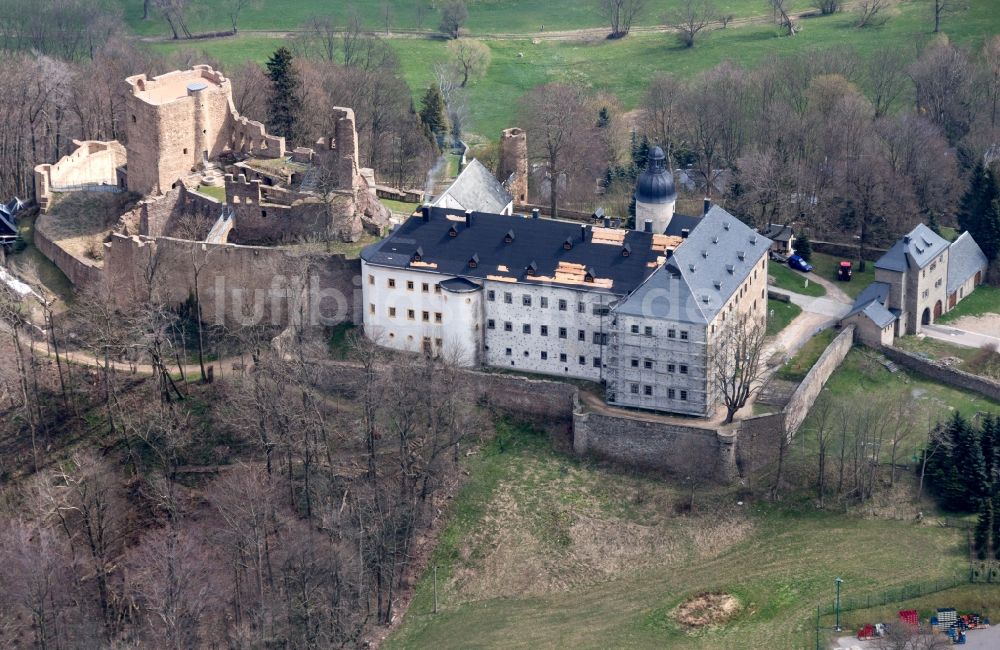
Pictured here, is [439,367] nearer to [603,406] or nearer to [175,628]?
[603,406]

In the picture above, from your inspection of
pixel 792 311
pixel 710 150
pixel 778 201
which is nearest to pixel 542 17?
A: pixel 710 150

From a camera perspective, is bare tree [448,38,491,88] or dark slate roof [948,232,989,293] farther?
bare tree [448,38,491,88]

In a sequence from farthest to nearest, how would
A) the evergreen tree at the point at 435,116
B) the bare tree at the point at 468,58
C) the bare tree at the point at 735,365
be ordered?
the bare tree at the point at 468,58 → the evergreen tree at the point at 435,116 → the bare tree at the point at 735,365

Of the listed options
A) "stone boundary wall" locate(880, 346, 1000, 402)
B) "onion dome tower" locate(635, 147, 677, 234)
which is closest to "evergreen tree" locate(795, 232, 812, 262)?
"stone boundary wall" locate(880, 346, 1000, 402)

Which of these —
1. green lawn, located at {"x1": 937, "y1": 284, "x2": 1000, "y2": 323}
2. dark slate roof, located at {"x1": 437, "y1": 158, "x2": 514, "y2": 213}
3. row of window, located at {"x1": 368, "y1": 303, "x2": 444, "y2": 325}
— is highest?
dark slate roof, located at {"x1": 437, "y1": 158, "x2": 514, "y2": 213}

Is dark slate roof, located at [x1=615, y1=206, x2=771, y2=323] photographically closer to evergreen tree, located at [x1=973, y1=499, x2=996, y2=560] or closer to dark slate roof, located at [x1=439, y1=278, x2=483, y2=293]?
dark slate roof, located at [x1=439, y1=278, x2=483, y2=293]

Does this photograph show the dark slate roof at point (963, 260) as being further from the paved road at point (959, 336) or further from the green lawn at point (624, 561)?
the green lawn at point (624, 561)

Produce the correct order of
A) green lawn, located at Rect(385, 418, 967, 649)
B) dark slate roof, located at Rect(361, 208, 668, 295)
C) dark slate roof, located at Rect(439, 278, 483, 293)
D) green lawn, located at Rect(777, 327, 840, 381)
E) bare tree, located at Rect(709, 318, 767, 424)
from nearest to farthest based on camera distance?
green lawn, located at Rect(385, 418, 967, 649)
bare tree, located at Rect(709, 318, 767, 424)
dark slate roof, located at Rect(361, 208, 668, 295)
dark slate roof, located at Rect(439, 278, 483, 293)
green lawn, located at Rect(777, 327, 840, 381)

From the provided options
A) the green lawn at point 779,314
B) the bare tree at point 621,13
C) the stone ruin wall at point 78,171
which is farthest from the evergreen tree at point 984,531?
the bare tree at point 621,13
